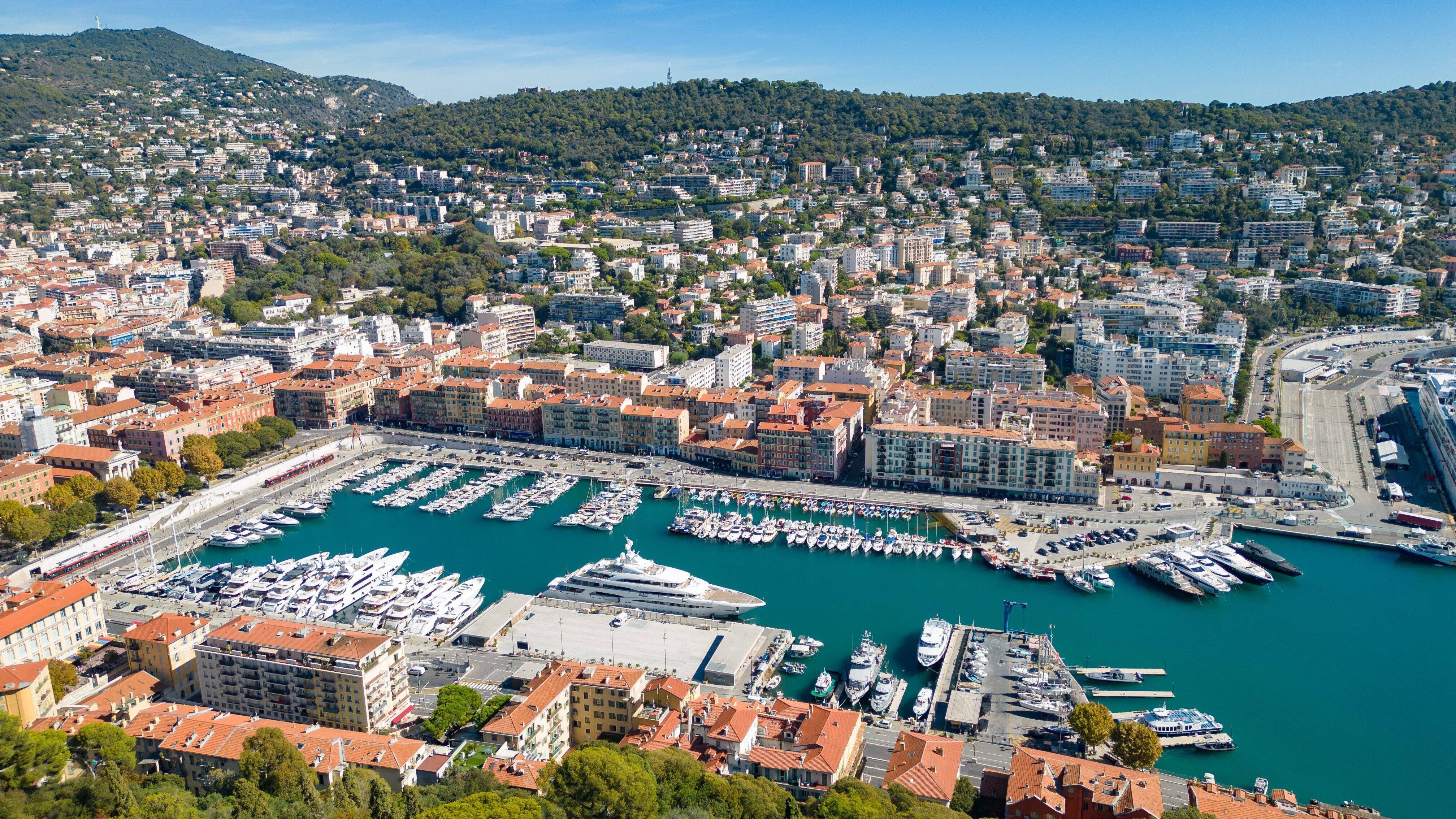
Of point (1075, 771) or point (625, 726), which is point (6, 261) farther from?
point (1075, 771)

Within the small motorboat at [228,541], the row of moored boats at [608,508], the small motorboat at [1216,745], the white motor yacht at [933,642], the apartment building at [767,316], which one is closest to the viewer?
the small motorboat at [1216,745]

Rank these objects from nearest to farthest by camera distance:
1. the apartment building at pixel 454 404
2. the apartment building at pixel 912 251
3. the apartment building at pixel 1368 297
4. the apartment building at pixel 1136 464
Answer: the apartment building at pixel 1136 464 < the apartment building at pixel 454 404 < the apartment building at pixel 1368 297 < the apartment building at pixel 912 251

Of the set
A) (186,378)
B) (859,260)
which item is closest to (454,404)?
(186,378)

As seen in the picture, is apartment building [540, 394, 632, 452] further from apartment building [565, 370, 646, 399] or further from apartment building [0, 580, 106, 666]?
apartment building [0, 580, 106, 666]

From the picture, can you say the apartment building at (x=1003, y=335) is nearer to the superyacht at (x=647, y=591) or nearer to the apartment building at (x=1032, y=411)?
the apartment building at (x=1032, y=411)

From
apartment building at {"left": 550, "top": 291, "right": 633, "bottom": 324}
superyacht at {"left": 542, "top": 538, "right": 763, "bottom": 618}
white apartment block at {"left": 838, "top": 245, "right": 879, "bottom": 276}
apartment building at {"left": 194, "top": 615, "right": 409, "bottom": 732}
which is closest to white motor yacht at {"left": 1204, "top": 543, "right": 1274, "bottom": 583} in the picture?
A: superyacht at {"left": 542, "top": 538, "right": 763, "bottom": 618}

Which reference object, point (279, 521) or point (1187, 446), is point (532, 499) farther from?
point (1187, 446)

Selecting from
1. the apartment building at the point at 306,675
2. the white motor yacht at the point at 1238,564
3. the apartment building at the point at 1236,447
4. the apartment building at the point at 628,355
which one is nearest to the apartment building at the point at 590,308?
the apartment building at the point at 628,355

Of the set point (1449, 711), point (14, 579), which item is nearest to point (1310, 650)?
point (1449, 711)
